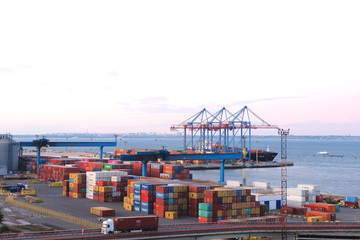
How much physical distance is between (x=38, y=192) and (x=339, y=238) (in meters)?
52.6

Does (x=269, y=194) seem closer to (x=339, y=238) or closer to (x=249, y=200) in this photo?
(x=249, y=200)

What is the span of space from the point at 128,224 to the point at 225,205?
15407 millimetres

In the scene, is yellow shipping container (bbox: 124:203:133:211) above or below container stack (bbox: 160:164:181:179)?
below

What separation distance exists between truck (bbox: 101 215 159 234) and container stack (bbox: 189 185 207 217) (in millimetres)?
15212

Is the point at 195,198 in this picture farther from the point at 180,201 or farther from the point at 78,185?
the point at 78,185

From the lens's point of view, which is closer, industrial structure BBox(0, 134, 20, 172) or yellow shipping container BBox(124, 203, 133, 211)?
yellow shipping container BBox(124, 203, 133, 211)

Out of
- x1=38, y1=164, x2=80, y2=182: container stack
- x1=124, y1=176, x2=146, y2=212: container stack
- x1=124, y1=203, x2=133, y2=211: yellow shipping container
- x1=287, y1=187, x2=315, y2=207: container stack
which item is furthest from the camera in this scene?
x1=38, y1=164, x2=80, y2=182: container stack

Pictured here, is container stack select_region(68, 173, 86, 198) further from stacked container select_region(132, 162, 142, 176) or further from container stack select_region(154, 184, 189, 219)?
container stack select_region(154, 184, 189, 219)

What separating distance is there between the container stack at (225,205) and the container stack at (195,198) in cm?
383

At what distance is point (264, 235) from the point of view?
4569 centimetres

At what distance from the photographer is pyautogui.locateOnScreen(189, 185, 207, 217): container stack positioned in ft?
192

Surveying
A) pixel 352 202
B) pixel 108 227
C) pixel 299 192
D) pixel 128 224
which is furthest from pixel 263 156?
pixel 108 227

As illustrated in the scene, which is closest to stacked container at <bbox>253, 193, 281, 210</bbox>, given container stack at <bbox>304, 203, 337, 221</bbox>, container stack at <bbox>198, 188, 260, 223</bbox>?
container stack at <bbox>304, 203, 337, 221</bbox>

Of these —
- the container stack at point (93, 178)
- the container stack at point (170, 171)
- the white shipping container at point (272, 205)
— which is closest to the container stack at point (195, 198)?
the white shipping container at point (272, 205)
